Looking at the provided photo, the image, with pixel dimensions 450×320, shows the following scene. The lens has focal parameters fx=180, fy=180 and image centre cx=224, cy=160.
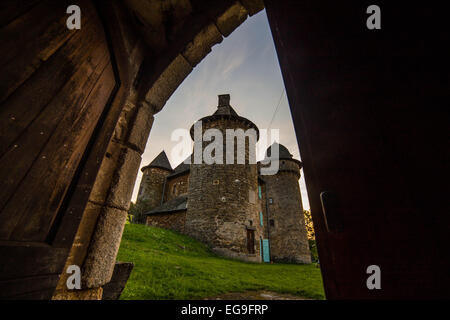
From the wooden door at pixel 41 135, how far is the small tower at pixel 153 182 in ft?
56.7

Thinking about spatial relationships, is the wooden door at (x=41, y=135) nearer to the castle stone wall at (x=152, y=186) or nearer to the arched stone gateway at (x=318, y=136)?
the arched stone gateway at (x=318, y=136)

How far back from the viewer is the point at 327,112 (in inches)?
35.5

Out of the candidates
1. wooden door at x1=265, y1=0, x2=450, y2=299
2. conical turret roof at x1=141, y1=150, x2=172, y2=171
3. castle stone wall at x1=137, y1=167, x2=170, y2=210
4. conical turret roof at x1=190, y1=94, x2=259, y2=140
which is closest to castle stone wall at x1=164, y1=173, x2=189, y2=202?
castle stone wall at x1=137, y1=167, x2=170, y2=210

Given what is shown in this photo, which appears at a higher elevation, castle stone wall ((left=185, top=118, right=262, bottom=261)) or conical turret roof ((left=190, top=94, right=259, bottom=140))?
conical turret roof ((left=190, top=94, right=259, bottom=140))

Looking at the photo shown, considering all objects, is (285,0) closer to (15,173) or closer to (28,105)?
(28,105)

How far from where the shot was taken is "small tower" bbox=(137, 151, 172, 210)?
57.1 ft

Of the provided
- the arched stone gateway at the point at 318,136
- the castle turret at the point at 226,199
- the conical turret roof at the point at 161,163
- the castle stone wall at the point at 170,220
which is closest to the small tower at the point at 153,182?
the conical turret roof at the point at 161,163

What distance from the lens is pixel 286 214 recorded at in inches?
741

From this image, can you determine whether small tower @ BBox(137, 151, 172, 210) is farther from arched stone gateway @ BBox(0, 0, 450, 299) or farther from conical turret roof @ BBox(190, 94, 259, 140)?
arched stone gateway @ BBox(0, 0, 450, 299)

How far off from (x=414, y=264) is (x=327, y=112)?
26.2 inches

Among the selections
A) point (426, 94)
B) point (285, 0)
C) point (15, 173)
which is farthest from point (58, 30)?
point (426, 94)

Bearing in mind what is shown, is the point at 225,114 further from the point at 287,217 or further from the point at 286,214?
the point at 287,217

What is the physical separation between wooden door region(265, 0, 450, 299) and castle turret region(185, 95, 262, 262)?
Answer: 1075 cm

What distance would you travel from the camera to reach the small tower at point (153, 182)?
17391 millimetres
